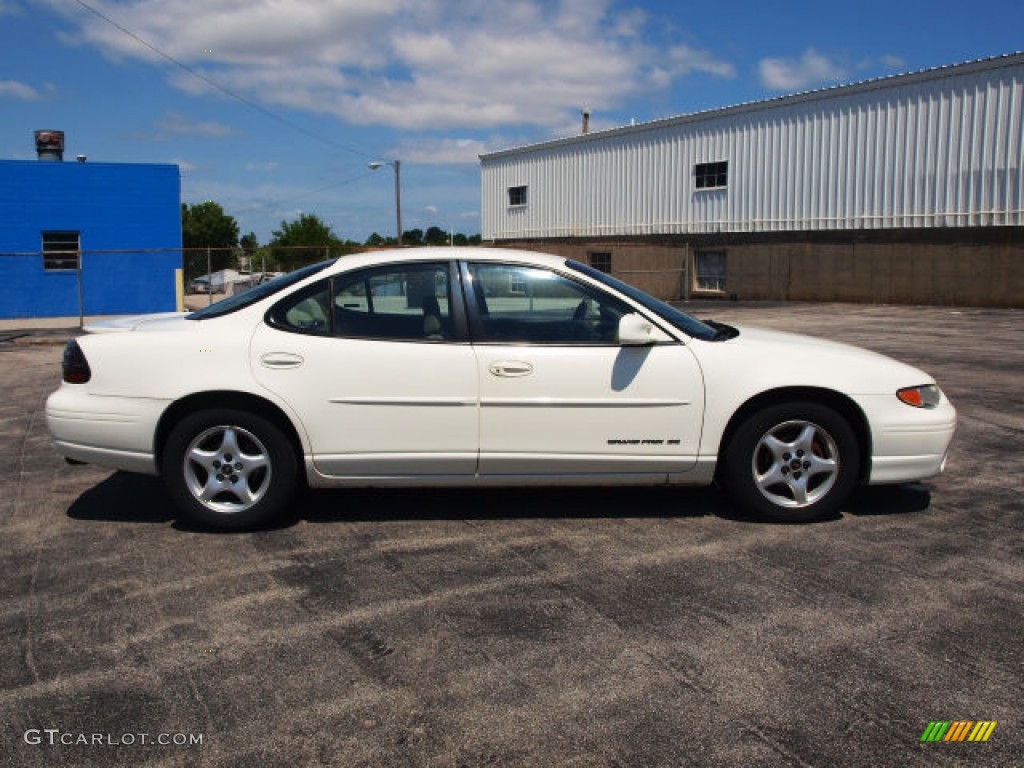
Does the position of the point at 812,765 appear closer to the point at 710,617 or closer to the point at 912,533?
the point at 710,617

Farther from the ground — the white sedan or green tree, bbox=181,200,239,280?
green tree, bbox=181,200,239,280

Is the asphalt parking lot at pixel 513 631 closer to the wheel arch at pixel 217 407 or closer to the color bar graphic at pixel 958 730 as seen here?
the color bar graphic at pixel 958 730

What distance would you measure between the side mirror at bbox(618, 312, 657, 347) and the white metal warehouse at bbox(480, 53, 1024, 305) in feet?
73.4

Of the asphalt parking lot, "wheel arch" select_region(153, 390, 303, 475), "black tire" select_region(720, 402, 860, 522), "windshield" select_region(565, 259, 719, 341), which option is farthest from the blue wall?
"black tire" select_region(720, 402, 860, 522)

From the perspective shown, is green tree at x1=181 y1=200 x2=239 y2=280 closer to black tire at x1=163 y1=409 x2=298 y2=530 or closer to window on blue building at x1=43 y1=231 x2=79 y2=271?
window on blue building at x1=43 y1=231 x2=79 y2=271

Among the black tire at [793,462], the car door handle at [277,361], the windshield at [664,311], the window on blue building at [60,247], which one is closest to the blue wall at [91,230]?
the window on blue building at [60,247]

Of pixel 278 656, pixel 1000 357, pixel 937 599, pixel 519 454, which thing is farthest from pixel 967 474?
pixel 1000 357

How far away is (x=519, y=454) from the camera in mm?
4836

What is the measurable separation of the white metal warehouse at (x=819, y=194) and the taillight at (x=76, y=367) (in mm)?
24128

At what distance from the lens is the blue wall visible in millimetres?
25484

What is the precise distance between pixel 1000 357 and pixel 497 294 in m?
10.7

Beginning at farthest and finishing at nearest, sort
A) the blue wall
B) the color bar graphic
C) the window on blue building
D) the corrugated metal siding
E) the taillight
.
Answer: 1. the window on blue building
2. the blue wall
3. the corrugated metal siding
4. the taillight
5. the color bar graphic

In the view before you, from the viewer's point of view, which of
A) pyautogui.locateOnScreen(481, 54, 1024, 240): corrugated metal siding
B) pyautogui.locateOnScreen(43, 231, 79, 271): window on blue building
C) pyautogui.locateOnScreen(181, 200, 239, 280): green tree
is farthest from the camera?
pyautogui.locateOnScreen(181, 200, 239, 280): green tree

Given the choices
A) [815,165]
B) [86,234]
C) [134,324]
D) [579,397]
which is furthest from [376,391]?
[815,165]
